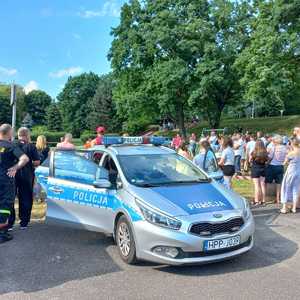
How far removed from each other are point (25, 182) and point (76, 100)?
81.8 m

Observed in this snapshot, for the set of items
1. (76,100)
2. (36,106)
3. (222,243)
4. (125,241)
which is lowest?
(125,241)

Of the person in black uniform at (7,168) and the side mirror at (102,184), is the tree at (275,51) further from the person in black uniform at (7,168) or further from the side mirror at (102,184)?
the side mirror at (102,184)

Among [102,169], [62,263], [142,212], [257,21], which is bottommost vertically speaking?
[62,263]

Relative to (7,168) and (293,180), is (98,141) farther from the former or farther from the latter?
(293,180)

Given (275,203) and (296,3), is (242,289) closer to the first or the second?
(275,203)

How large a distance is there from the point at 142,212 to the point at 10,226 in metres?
3.39

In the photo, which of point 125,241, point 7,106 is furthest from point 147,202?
point 7,106

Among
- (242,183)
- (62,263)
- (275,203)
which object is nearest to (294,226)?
(275,203)

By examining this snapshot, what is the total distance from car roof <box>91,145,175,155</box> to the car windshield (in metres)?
0.12

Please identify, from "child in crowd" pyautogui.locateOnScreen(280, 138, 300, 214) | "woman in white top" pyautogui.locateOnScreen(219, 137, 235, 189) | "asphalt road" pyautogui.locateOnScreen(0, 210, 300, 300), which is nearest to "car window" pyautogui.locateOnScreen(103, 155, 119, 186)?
"asphalt road" pyautogui.locateOnScreen(0, 210, 300, 300)

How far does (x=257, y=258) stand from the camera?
620 centimetres

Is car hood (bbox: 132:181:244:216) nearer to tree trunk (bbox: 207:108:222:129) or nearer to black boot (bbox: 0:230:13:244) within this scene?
black boot (bbox: 0:230:13:244)

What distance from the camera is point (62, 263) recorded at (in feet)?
20.0

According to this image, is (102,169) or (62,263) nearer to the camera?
(62,263)
